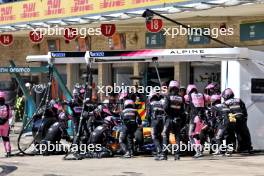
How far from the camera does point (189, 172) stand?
41.1ft

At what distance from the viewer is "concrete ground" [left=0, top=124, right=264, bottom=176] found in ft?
41.0

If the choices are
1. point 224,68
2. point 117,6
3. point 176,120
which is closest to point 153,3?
point 117,6

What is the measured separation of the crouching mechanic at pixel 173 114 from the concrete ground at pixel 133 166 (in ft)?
1.26

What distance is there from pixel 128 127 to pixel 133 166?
1872 mm

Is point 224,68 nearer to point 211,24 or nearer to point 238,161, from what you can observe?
point 238,161

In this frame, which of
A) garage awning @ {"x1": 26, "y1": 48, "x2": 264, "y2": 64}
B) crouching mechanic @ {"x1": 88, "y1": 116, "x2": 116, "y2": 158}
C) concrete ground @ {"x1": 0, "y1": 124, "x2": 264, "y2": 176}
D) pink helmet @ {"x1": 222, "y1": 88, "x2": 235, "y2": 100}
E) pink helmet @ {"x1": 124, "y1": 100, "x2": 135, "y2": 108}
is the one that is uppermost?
garage awning @ {"x1": 26, "y1": 48, "x2": 264, "y2": 64}

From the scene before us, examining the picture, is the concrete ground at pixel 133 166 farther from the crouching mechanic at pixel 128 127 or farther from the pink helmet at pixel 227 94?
Answer: the pink helmet at pixel 227 94

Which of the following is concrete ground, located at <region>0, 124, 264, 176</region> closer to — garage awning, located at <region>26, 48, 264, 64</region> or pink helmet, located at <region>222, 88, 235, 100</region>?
pink helmet, located at <region>222, 88, 235, 100</region>

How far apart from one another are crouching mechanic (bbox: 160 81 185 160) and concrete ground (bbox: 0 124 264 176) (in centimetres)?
38

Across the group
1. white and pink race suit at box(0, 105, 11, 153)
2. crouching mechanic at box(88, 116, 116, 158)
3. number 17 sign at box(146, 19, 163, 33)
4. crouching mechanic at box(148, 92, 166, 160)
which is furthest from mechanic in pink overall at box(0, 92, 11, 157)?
number 17 sign at box(146, 19, 163, 33)

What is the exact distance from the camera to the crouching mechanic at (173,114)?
48.4 feet

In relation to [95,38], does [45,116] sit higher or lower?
lower

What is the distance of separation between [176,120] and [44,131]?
3.42 meters

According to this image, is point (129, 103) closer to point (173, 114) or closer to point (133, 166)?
point (173, 114)
